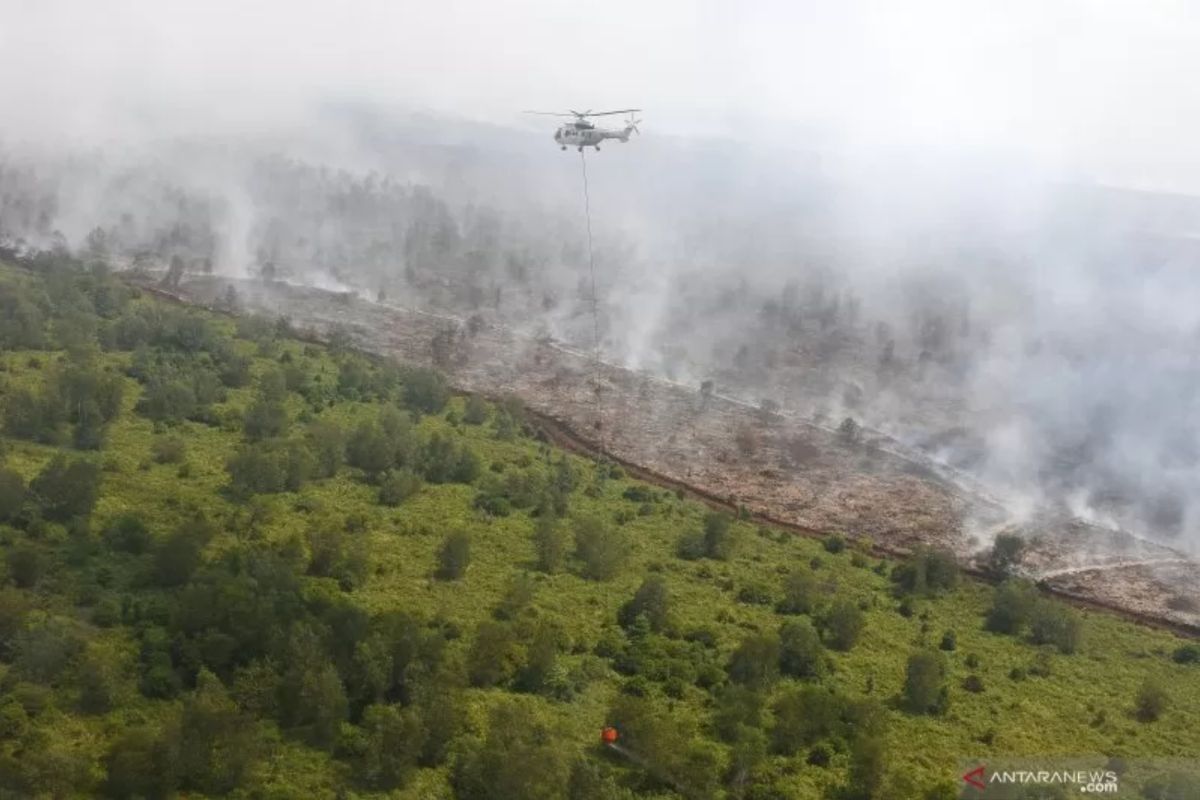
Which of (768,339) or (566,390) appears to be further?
(768,339)

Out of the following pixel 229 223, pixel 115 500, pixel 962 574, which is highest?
pixel 229 223

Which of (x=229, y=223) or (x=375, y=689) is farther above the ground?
(x=229, y=223)

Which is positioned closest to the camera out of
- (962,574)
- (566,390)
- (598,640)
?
(598,640)

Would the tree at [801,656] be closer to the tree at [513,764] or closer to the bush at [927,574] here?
the bush at [927,574]

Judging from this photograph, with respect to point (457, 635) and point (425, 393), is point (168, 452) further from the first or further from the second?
point (457, 635)

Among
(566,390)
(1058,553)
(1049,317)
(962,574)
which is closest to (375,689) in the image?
(962,574)

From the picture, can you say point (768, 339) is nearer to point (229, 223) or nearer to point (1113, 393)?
point (1113, 393)
